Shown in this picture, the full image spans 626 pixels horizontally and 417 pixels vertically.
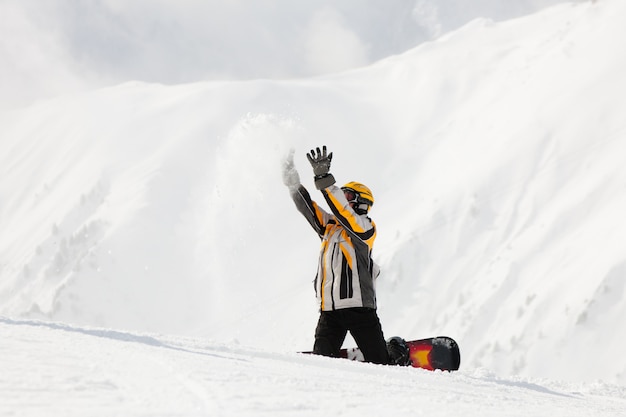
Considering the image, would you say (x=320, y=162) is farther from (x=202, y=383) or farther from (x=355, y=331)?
(x=202, y=383)

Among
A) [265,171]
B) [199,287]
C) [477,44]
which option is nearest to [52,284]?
[199,287]

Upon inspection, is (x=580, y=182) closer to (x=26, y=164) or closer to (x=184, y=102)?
(x=184, y=102)

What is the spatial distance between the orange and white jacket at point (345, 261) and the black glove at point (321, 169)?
0.07 metres

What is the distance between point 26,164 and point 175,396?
85.8 metres

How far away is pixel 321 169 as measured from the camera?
6.32 meters

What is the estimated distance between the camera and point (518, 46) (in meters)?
86.9

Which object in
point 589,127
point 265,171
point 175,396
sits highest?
point 589,127

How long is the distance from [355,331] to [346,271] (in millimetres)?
595

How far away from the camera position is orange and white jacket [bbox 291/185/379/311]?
615 centimetres

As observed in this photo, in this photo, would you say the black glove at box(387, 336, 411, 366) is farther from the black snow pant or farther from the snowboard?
the black snow pant

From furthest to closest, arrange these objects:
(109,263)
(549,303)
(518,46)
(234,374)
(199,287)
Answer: (518,46)
(109,263)
(199,287)
(549,303)
(234,374)

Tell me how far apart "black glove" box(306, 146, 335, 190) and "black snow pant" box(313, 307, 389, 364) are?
120 centimetres

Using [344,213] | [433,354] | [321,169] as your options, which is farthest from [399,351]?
[321,169]

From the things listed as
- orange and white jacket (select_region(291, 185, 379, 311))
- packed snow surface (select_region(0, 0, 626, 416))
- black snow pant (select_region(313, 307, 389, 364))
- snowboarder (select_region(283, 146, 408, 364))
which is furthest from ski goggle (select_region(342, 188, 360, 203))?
packed snow surface (select_region(0, 0, 626, 416))
